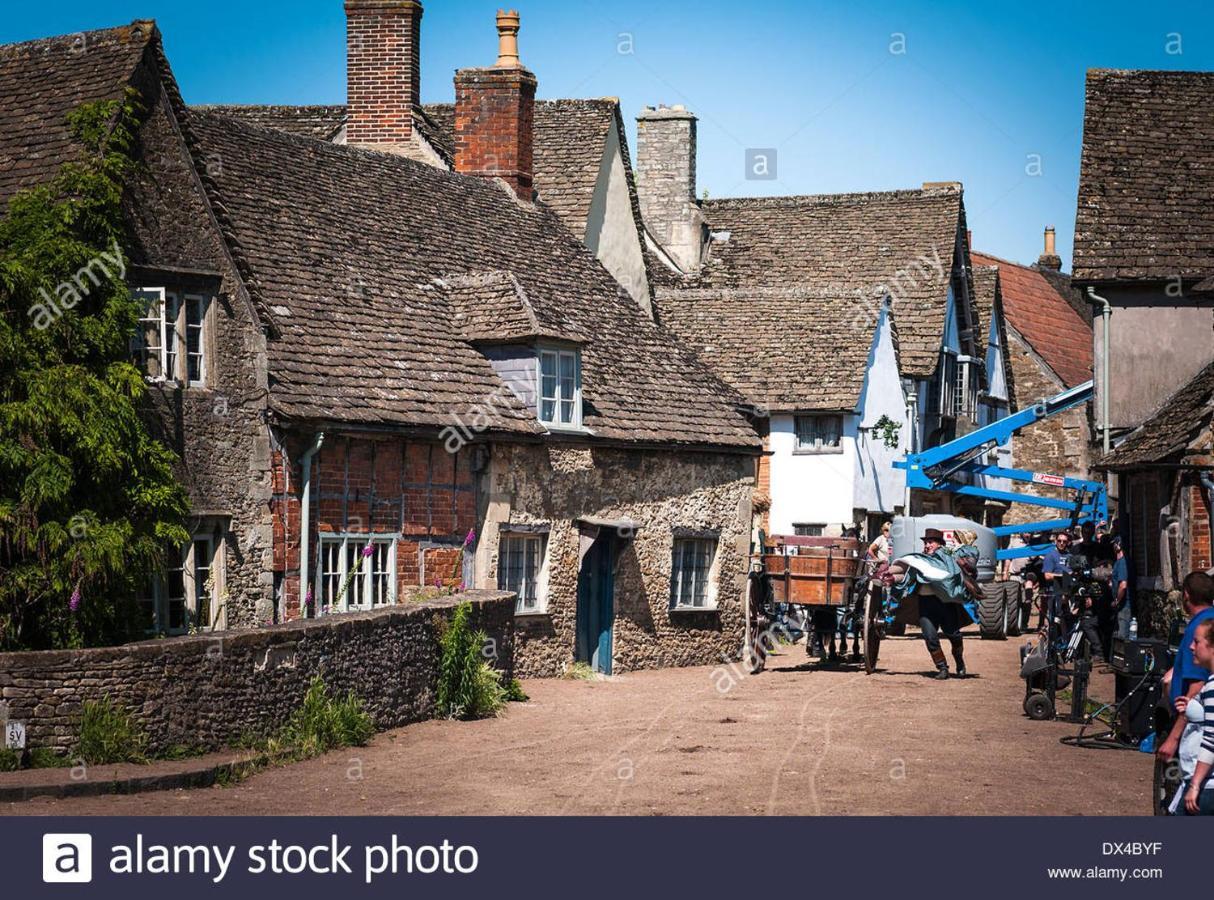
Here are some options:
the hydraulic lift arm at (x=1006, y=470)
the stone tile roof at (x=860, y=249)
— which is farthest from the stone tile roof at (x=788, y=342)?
the stone tile roof at (x=860, y=249)

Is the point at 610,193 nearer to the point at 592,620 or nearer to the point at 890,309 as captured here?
the point at 890,309

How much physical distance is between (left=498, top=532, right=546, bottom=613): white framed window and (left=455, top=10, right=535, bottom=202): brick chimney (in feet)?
28.8

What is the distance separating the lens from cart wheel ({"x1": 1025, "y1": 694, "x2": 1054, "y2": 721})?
18.2 m

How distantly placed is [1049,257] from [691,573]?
1661 inches

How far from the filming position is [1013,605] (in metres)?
33.4

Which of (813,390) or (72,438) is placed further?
(813,390)

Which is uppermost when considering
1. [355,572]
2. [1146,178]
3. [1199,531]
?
[1146,178]

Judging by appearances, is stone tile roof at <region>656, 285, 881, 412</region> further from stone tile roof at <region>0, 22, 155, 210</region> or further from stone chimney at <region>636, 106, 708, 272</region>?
stone tile roof at <region>0, 22, 155, 210</region>

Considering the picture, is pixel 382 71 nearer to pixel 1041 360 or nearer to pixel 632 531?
pixel 632 531

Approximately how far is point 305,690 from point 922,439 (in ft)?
91.9

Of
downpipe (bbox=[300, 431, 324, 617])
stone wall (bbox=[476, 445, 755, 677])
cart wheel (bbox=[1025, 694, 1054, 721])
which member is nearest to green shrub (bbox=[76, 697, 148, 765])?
downpipe (bbox=[300, 431, 324, 617])

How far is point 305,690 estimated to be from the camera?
15820mm

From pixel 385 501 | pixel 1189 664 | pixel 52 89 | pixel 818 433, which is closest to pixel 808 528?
pixel 818 433

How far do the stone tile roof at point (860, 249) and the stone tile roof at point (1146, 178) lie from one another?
465 inches
